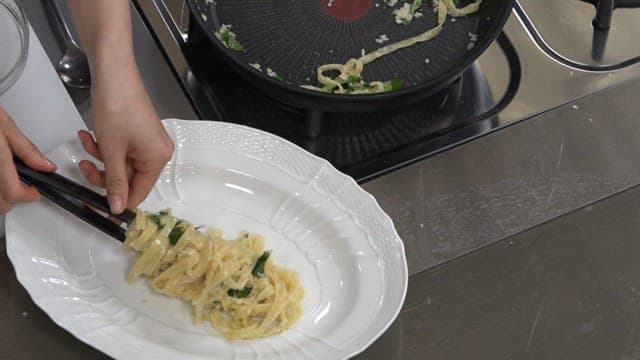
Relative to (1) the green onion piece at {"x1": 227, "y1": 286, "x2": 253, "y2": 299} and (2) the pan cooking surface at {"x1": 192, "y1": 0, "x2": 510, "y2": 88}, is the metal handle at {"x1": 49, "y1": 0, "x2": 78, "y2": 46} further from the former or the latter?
(1) the green onion piece at {"x1": 227, "y1": 286, "x2": 253, "y2": 299}

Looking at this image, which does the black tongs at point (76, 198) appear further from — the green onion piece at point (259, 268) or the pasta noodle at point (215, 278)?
the green onion piece at point (259, 268)

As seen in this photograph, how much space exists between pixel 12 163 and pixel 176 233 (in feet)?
0.56

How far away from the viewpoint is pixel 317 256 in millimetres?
956

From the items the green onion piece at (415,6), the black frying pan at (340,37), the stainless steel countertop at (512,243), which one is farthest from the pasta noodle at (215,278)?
the green onion piece at (415,6)

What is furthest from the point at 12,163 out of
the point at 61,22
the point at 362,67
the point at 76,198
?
the point at 362,67

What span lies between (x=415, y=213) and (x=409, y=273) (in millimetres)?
82

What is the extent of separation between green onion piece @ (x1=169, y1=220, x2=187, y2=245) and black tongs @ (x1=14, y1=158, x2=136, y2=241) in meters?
0.04

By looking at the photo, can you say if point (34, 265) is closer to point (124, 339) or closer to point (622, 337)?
point (124, 339)

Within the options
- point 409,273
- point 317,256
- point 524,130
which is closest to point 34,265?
point 317,256

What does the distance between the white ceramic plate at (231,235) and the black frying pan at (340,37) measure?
0.10 metres

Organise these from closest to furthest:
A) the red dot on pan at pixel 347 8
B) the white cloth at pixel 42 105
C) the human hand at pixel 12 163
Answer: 1. the human hand at pixel 12 163
2. the white cloth at pixel 42 105
3. the red dot on pan at pixel 347 8

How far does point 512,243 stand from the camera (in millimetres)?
1030

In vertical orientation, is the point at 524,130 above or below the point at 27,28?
below

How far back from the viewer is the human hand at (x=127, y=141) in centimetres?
87
